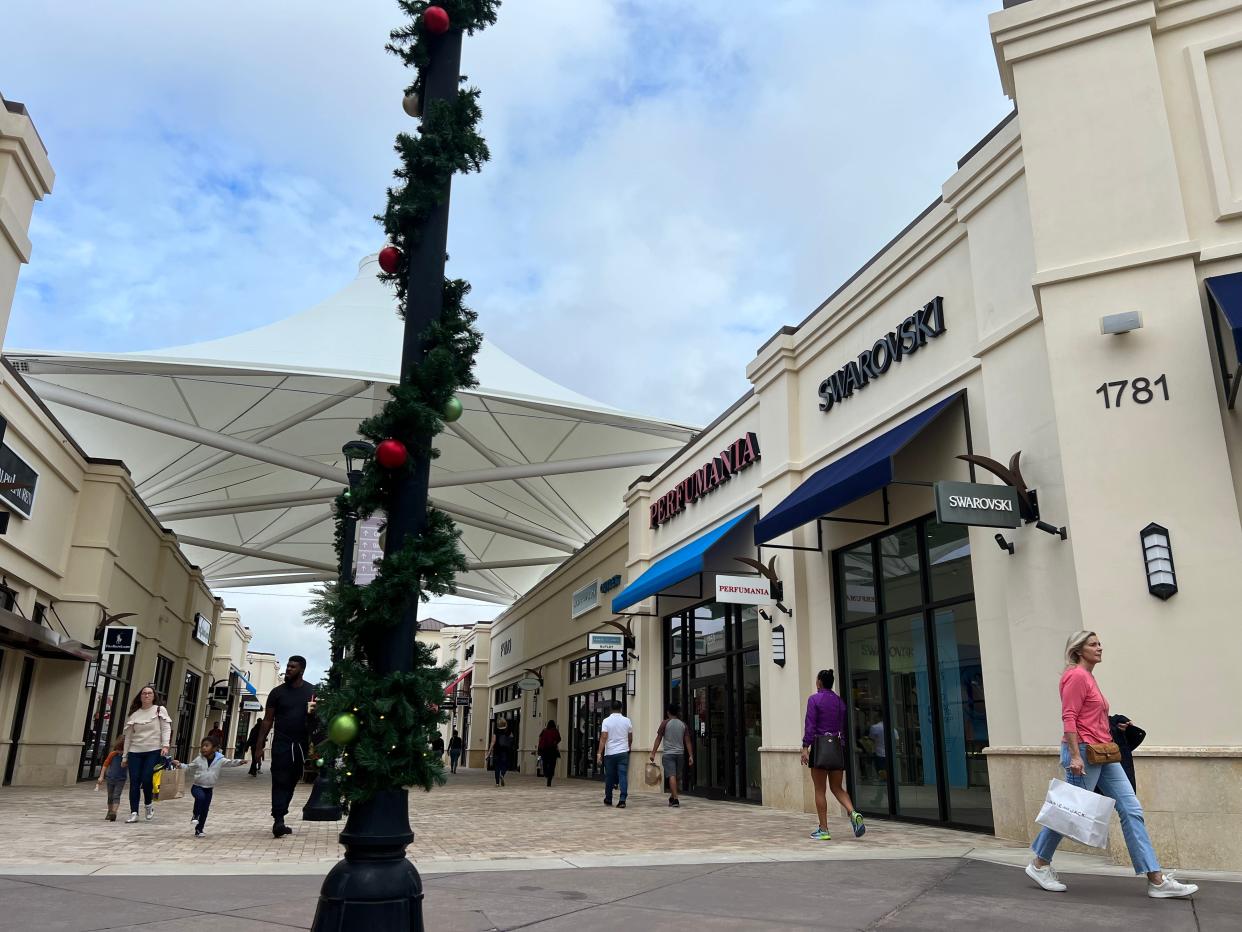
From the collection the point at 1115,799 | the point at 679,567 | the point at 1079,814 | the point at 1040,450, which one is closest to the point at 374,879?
the point at 1079,814

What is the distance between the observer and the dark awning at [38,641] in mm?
13773

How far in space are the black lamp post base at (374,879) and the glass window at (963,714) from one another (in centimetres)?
768

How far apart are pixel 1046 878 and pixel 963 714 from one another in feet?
14.3

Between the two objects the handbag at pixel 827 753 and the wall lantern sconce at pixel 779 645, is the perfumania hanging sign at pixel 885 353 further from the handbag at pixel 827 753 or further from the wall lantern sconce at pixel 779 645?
the handbag at pixel 827 753

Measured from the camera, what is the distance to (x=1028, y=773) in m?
8.50

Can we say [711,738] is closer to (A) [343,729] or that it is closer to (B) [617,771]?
(B) [617,771]

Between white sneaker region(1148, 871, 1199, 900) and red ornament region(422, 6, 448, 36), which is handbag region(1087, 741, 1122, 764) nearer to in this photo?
white sneaker region(1148, 871, 1199, 900)

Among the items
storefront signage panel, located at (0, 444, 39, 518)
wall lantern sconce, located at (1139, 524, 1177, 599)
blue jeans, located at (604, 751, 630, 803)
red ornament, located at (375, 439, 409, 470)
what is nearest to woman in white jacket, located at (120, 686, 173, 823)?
storefront signage panel, located at (0, 444, 39, 518)

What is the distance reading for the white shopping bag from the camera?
17.9ft

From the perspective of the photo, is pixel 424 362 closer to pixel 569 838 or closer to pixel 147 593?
pixel 569 838

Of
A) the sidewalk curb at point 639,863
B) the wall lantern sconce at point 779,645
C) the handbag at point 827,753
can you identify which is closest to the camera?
the sidewalk curb at point 639,863

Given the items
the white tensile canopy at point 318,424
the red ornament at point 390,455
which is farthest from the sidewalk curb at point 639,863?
the white tensile canopy at point 318,424

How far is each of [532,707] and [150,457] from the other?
1576 centimetres

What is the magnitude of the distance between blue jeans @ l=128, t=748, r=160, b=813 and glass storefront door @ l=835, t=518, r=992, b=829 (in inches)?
347
